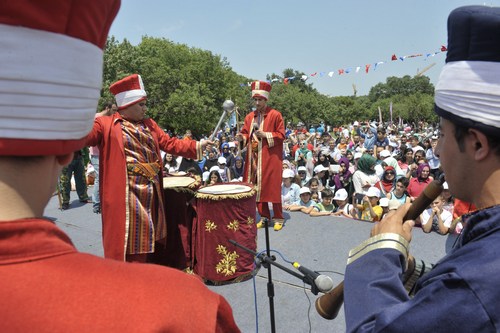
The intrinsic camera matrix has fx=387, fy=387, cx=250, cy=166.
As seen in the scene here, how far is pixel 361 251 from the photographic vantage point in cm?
116

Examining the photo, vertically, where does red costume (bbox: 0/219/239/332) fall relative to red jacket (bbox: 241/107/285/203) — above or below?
above

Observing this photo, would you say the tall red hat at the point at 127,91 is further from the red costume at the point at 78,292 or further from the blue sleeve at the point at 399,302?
the red costume at the point at 78,292

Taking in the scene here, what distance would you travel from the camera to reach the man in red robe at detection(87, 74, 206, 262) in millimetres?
3354

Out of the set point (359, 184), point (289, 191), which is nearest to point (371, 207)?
point (359, 184)

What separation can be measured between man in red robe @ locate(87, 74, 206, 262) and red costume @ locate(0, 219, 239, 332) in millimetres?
2839

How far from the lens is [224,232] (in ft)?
12.6

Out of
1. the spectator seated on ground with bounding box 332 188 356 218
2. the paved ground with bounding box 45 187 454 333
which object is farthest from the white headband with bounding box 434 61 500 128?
the spectator seated on ground with bounding box 332 188 356 218

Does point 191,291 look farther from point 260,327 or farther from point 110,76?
point 110,76

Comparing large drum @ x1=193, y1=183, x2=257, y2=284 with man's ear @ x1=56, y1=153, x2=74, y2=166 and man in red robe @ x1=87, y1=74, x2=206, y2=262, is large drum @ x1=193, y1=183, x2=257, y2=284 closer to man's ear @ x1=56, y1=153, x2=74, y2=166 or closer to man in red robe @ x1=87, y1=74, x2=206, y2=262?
man in red robe @ x1=87, y1=74, x2=206, y2=262

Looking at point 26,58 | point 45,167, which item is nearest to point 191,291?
point 45,167

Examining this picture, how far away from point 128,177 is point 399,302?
9.26 ft

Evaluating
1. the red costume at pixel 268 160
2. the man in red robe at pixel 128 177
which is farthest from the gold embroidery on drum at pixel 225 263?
the red costume at pixel 268 160

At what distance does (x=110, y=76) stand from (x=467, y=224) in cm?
2681

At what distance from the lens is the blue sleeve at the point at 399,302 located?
0.79 meters
